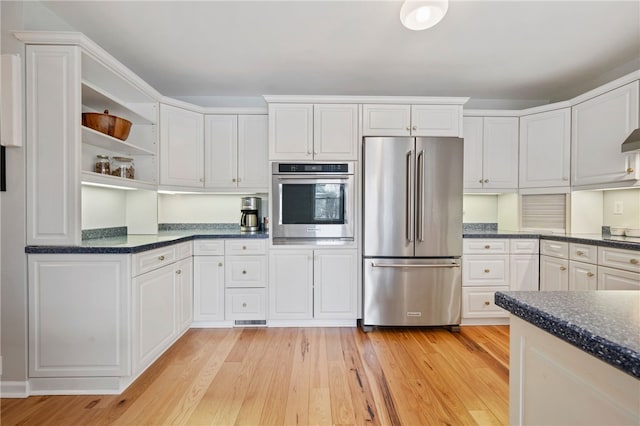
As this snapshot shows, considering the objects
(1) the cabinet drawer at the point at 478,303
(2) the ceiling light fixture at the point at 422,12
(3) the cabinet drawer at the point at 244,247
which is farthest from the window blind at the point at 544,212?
(3) the cabinet drawer at the point at 244,247

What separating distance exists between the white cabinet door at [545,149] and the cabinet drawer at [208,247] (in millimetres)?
3248

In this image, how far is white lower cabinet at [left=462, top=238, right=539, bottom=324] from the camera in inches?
113

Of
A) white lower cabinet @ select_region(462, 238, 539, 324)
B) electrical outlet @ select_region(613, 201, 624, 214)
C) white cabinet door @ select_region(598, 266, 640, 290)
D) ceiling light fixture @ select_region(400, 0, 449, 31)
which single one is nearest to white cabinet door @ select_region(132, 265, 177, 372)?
ceiling light fixture @ select_region(400, 0, 449, 31)

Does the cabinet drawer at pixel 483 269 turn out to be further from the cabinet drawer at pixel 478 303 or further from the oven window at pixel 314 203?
the oven window at pixel 314 203

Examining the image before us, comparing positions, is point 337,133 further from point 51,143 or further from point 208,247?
point 51,143

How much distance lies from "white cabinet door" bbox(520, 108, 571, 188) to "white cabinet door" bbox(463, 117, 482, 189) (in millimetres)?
437

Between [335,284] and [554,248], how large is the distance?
2082 mm

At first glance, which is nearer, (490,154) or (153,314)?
(153,314)

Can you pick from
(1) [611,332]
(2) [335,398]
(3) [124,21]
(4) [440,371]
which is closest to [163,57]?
(3) [124,21]

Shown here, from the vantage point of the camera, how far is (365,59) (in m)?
2.55

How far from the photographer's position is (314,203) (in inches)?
111

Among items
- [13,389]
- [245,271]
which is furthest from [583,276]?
[13,389]

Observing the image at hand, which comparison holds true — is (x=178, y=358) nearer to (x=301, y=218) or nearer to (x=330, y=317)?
(x=330, y=317)

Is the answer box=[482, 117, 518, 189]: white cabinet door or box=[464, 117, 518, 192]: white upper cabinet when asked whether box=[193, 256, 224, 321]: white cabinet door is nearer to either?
box=[464, 117, 518, 192]: white upper cabinet
